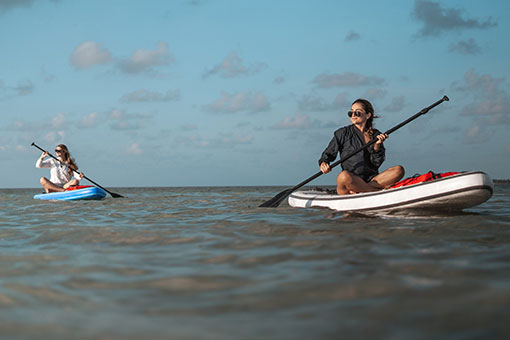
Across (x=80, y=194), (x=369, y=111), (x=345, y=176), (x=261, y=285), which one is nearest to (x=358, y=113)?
(x=369, y=111)

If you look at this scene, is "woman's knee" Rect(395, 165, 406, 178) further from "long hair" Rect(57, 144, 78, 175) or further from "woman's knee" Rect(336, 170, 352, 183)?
"long hair" Rect(57, 144, 78, 175)

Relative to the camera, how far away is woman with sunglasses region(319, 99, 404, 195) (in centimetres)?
671

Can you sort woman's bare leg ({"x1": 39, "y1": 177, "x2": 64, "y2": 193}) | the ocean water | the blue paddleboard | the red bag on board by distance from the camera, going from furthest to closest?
woman's bare leg ({"x1": 39, "y1": 177, "x2": 64, "y2": 193}) → the blue paddleboard → the red bag on board → the ocean water

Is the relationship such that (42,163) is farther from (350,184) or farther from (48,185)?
(350,184)

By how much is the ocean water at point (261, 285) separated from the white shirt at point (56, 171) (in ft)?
31.7

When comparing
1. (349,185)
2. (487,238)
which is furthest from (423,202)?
(487,238)

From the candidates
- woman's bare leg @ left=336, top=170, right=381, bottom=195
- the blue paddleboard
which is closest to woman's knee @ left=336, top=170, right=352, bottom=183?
woman's bare leg @ left=336, top=170, right=381, bottom=195

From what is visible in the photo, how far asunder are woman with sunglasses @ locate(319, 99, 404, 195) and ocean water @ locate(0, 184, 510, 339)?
2281mm

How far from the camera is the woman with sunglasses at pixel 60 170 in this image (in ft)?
43.3

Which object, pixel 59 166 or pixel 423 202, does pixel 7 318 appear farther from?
pixel 59 166

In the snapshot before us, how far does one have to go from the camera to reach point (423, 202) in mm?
6238

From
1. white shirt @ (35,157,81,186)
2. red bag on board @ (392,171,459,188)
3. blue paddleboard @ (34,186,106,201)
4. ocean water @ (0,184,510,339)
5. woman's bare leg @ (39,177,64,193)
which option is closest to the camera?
ocean water @ (0,184,510,339)

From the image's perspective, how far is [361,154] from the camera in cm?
678

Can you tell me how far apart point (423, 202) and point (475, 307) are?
14.8 ft
